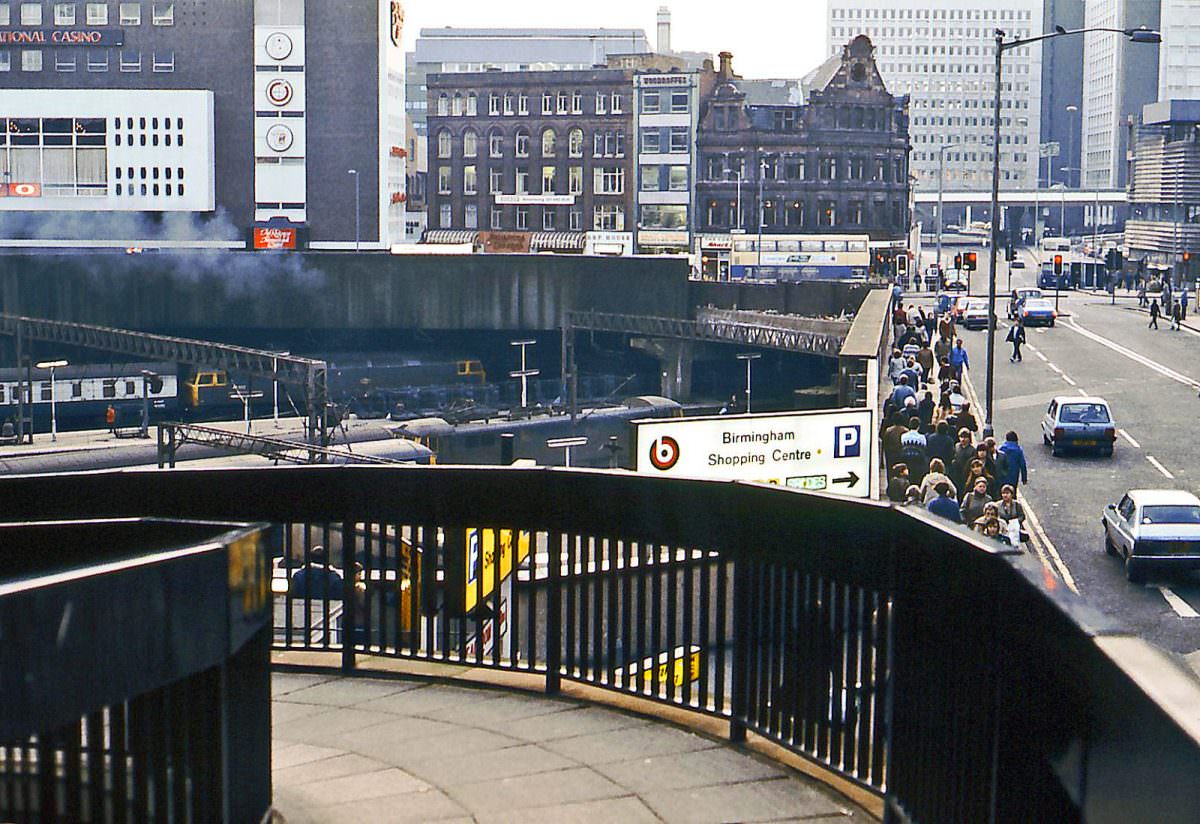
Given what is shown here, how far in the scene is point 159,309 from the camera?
98312 millimetres

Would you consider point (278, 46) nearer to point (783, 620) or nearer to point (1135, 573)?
point (1135, 573)

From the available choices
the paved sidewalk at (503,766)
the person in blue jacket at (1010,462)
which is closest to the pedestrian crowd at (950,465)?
the person in blue jacket at (1010,462)

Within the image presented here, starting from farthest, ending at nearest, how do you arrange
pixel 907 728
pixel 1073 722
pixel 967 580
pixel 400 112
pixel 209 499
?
pixel 400 112 < pixel 209 499 < pixel 907 728 < pixel 967 580 < pixel 1073 722

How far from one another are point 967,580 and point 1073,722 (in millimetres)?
1265

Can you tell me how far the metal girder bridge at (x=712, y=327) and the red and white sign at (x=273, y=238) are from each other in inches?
992

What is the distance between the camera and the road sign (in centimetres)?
2188

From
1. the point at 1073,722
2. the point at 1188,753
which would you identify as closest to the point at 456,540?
the point at 1073,722

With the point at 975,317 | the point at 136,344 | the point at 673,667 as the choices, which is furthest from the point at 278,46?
the point at 673,667

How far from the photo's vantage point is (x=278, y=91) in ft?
378

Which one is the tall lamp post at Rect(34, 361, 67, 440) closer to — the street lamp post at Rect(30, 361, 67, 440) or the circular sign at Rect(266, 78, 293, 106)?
the street lamp post at Rect(30, 361, 67, 440)

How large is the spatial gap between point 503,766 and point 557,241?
11773 cm

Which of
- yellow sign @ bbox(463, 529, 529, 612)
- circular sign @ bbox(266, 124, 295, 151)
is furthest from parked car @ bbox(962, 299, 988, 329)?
yellow sign @ bbox(463, 529, 529, 612)

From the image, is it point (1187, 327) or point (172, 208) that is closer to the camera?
point (1187, 327)

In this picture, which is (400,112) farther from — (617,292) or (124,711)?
(124,711)
